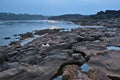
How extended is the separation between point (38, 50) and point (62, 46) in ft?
11.9

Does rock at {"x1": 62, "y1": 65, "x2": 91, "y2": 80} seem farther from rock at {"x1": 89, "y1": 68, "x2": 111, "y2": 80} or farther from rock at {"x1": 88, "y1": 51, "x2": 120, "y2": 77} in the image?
rock at {"x1": 88, "y1": 51, "x2": 120, "y2": 77}

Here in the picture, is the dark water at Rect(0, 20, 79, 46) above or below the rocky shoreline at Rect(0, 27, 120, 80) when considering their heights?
below

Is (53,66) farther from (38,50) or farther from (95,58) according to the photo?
(38,50)

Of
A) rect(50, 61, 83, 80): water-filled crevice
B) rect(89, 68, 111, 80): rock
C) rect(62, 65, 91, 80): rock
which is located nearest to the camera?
rect(62, 65, 91, 80): rock

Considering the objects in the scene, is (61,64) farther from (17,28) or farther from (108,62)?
(17,28)

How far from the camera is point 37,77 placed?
1833cm

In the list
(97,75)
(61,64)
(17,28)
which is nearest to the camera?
(97,75)

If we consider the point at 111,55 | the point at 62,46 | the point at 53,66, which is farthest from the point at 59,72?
the point at 62,46

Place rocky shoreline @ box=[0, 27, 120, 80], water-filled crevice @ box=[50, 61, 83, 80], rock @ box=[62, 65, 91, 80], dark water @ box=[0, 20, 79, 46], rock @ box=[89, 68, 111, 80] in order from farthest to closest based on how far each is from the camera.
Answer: dark water @ box=[0, 20, 79, 46] < water-filled crevice @ box=[50, 61, 83, 80] < rocky shoreline @ box=[0, 27, 120, 80] < rock @ box=[89, 68, 111, 80] < rock @ box=[62, 65, 91, 80]

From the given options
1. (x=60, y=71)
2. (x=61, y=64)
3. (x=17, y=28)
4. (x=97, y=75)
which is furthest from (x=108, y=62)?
(x=17, y=28)

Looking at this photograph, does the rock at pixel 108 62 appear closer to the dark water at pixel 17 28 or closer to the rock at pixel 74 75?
the rock at pixel 74 75

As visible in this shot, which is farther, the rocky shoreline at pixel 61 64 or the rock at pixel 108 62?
the rock at pixel 108 62

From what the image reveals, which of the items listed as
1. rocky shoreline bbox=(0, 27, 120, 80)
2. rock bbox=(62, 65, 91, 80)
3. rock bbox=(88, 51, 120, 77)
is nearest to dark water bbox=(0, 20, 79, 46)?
rocky shoreline bbox=(0, 27, 120, 80)

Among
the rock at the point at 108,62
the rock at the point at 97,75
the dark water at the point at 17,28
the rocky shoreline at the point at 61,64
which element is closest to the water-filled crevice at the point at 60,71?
the rocky shoreline at the point at 61,64
